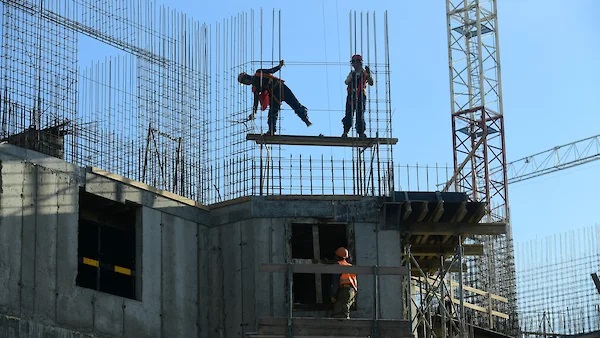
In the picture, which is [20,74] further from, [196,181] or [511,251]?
[511,251]

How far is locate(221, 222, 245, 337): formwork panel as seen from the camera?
3656 centimetres

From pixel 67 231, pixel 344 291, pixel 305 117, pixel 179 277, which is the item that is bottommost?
pixel 344 291

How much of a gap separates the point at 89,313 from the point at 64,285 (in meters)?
1.03

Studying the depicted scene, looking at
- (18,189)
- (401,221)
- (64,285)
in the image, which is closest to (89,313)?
(64,285)

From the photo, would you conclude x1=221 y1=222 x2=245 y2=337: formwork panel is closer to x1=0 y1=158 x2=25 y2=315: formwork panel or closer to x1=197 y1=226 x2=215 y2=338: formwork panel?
x1=197 y1=226 x2=215 y2=338: formwork panel

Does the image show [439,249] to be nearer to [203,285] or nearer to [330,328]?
[203,285]

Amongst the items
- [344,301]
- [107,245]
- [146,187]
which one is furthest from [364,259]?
[107,245]

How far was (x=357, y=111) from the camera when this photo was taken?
39.9 m

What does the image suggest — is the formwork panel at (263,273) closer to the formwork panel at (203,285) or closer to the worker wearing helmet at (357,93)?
the formwork panel at (203,285)

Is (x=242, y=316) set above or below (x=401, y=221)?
below

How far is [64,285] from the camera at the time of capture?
33344 millimetres

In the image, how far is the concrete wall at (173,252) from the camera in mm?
32812

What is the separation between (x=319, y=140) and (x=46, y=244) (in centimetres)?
952

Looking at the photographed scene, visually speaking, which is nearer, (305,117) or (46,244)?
(46,244)
